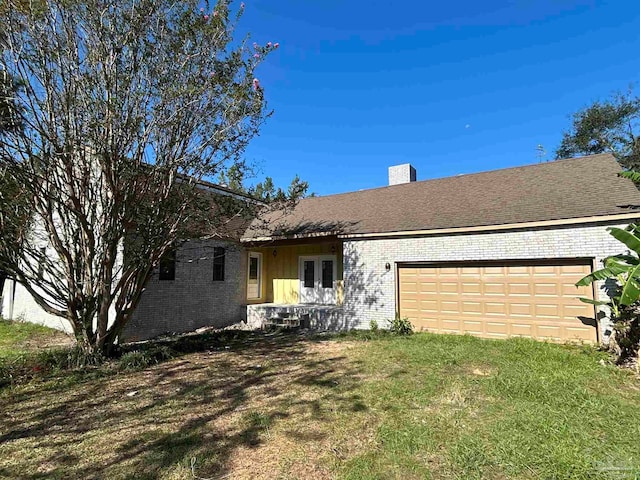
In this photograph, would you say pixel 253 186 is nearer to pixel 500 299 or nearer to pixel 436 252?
pixel 436 252

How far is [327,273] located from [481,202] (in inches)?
241

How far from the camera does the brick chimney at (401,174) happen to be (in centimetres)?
1559

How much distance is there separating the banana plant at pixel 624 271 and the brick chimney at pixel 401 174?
8891 mm

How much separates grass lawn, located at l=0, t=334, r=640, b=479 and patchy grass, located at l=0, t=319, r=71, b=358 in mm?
4134

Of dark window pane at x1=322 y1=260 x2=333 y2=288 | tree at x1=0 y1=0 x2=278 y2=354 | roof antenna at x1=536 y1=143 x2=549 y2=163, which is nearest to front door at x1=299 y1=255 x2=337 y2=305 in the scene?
dark window pane at x1=322 y1=260 x2=333 y2=288

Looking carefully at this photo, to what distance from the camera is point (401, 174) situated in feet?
51.6

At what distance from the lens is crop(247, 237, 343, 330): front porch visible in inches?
489

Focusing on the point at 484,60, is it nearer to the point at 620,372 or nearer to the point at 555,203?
the point at 555,203

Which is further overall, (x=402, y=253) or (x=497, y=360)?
(x=402, y=253)

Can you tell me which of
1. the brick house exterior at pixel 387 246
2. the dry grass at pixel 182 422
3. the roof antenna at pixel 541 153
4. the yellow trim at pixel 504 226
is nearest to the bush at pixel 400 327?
the brick house exterior at pixel 387 246

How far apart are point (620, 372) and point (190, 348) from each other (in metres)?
8.96

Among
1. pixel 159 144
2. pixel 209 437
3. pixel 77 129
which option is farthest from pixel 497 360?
Result: pixel 77 129

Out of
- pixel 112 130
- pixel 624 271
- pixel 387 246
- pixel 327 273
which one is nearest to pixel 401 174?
pixel 327 273

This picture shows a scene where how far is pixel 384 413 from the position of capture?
4574 mm
